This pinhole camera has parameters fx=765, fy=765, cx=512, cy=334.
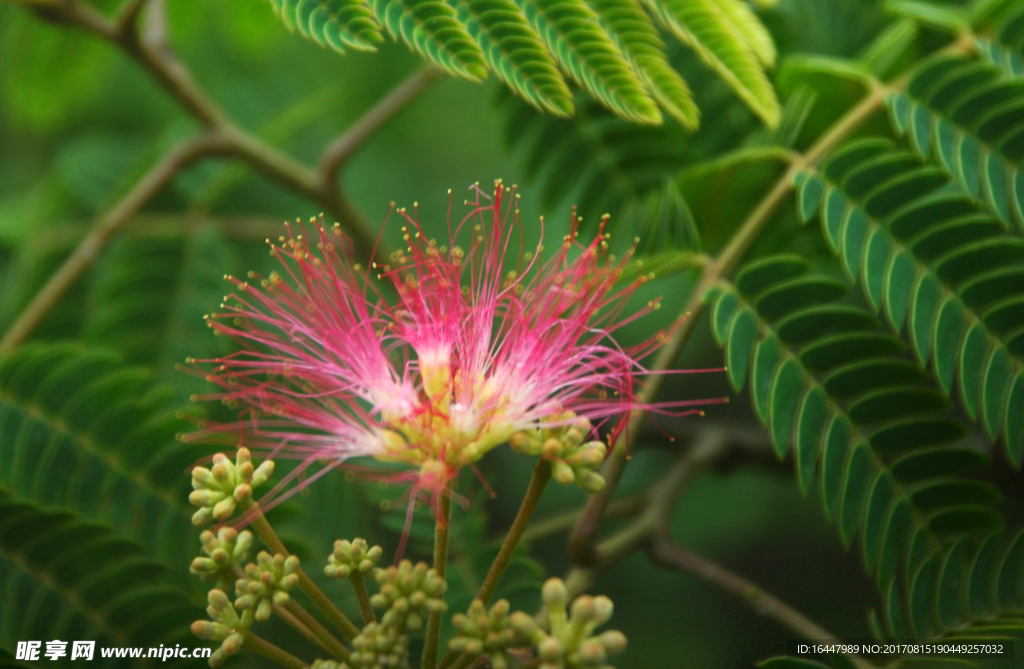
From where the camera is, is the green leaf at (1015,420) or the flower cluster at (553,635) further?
the green leaf at (1015,420)

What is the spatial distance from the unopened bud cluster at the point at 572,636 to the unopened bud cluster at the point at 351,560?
0.27 meters

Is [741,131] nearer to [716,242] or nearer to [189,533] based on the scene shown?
[716,242]

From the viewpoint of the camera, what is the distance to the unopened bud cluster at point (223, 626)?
1.22m

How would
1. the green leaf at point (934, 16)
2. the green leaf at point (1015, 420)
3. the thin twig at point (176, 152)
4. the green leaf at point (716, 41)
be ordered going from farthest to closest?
the thin twig at point (176, 152)
the green leaf at point (934, 16)
the green leaf at point (716, 41)
the green leaf at point (1015, 420)

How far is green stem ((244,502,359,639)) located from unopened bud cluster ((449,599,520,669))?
0.20 meters

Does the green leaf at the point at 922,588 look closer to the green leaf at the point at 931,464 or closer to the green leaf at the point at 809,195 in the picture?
the green leaf at the point at 931,464

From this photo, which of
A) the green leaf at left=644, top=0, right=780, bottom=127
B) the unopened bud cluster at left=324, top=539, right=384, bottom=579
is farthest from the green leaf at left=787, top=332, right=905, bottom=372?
the unopened bud cluster at left=324, top=539, right=384, bottom=579

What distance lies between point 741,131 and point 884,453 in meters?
0.97

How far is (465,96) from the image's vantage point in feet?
12.9

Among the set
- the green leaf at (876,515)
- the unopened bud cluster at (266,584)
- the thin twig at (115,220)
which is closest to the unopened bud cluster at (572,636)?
the unopened bud cluster at (266,584)

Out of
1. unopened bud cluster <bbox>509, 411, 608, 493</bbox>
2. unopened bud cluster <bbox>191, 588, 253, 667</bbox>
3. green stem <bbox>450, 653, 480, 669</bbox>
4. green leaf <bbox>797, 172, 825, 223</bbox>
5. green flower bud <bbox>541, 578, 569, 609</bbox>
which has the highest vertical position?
green leaf <bbox>797, 172, 825, 223</bbox>

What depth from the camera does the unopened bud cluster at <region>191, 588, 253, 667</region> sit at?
1219 millimetres

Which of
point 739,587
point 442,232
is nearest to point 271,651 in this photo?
point 739,587

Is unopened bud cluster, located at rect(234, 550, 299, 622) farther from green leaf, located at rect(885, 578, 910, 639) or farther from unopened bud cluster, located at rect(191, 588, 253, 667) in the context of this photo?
green leaf, located at rect(885, 578, 910, 639)
